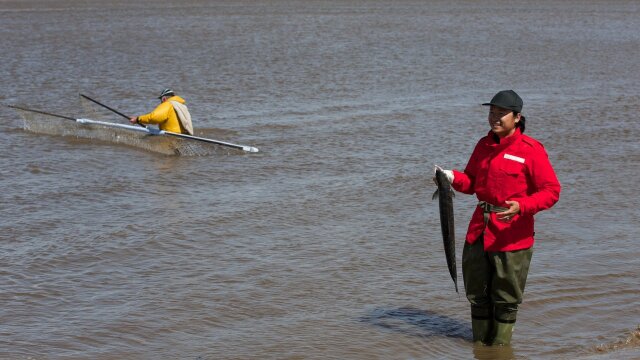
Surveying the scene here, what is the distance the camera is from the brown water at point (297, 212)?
7.14 meters

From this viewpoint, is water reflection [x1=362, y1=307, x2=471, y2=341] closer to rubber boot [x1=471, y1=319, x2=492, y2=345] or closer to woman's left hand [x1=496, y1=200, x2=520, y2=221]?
rubber boot [x1=471, y1=319, x2=492, y2=345]

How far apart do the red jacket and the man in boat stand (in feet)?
29.2

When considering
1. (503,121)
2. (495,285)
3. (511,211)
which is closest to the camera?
(511,211)

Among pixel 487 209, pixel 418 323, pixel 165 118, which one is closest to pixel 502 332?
pixel 487 209

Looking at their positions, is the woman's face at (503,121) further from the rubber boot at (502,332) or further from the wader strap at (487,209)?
the rubber boot at (502,332)

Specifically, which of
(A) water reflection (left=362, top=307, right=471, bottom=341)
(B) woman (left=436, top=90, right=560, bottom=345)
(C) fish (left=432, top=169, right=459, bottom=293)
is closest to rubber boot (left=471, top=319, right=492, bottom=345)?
(B) woman (left=436, top=90, right=560, bottom=345)

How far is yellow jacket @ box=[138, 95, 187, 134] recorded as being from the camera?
47.4 ft

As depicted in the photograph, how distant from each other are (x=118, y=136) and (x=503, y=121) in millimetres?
9776

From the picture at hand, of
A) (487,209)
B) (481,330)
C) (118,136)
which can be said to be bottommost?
(481,330)

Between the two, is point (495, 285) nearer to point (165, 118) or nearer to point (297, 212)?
point (297, 212)

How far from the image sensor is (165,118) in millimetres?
14523

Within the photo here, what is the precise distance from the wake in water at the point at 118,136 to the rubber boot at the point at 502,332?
7628 mm

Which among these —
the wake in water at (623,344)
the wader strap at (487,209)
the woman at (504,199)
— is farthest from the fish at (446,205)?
the wake in water at (623,344)

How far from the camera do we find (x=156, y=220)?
408 inches
